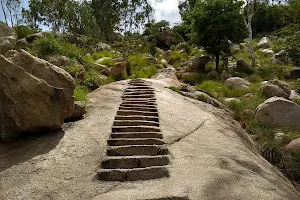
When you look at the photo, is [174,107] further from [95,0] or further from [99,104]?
[95,0]

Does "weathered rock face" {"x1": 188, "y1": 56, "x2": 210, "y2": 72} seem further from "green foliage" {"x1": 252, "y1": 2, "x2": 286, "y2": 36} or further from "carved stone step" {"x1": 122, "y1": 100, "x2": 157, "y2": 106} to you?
"green foliage" {"x1": 252, "y1": 2, "x2": 286, "y2": 36}

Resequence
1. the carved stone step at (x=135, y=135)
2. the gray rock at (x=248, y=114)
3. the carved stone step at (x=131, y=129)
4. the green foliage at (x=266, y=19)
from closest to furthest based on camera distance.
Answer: the carved stone step at (x=135, y=135) → the carved stone step at (x=131, y=129) → the gray rock at (x=248, y=114) → the green foliage at (x=266, y=19)

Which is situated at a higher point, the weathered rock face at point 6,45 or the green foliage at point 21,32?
the green foliage at point 21,32

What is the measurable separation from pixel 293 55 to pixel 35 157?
38.5 feet

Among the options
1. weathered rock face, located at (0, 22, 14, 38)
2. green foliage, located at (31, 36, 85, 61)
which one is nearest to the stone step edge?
green foliage, located at (31, 36, 85, 61)

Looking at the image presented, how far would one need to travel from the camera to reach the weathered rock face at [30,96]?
5.70 m

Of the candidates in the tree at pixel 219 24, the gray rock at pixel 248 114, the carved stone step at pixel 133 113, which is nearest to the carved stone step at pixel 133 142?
the carved stone step at pixel 133 113

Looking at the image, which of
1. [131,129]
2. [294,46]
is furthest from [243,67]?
[131,129]

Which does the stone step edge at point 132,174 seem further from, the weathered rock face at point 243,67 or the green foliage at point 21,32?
the weathered rock face at point 243,67

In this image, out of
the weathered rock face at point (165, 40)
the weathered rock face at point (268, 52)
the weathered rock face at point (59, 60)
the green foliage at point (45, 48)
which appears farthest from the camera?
the weathered rock face at point (165, 40)

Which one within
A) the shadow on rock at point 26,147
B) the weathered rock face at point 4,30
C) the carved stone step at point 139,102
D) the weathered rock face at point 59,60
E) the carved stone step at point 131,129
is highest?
the weathered rock face at point 4,30

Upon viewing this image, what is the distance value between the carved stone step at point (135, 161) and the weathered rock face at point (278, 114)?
5135 mm

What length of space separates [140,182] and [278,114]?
5.97 m

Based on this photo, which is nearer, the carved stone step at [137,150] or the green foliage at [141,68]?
the carved stone step at [137,150]
